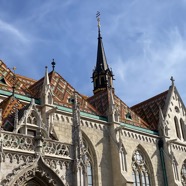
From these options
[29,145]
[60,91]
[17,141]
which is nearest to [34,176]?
[29,145]

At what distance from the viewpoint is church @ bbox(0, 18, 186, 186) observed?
9367 millimetres

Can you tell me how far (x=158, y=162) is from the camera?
20906mm

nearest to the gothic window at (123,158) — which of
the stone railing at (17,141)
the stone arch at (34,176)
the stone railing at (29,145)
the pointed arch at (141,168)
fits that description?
the pointed arch at (141,168)

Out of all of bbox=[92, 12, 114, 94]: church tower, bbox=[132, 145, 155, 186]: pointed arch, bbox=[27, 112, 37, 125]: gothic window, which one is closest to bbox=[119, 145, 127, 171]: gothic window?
bbox=[132, 145, 155, 186]: pointed arch

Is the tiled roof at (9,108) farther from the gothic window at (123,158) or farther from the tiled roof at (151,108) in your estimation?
the tiled roof at (151,108)

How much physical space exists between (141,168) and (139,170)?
21 centimetres

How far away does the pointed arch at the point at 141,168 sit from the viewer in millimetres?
19475

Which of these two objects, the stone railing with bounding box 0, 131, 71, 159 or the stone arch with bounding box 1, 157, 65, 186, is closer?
the stone arch with bounding box 1, 157, 65, 186

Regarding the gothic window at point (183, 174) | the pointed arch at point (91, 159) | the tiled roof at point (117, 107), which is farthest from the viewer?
the gothic window at point (183, 174)

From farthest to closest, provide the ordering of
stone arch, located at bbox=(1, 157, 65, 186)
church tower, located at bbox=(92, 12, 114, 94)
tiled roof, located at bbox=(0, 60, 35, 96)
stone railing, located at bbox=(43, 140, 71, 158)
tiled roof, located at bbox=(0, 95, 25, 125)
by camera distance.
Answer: church tower, located at bbox=(92, 12, 114, 94)
tiled roof, located at bbox=(0, 60, 35, 96)
tiled roof, located at bbox=(0, 95, 25, 125)
stone railing, located at bbox=(43, 140, 71, 158)
stone arch, located at bbox=(1, 157, 65, 186)

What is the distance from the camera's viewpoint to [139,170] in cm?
1973

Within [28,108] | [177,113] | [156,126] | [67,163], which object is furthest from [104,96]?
[67,163]

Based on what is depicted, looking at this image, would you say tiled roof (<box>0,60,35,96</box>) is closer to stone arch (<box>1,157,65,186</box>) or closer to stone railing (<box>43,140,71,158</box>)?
stone railing (<box>43,140,71,158</box>)

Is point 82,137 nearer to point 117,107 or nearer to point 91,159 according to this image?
point 91,159
